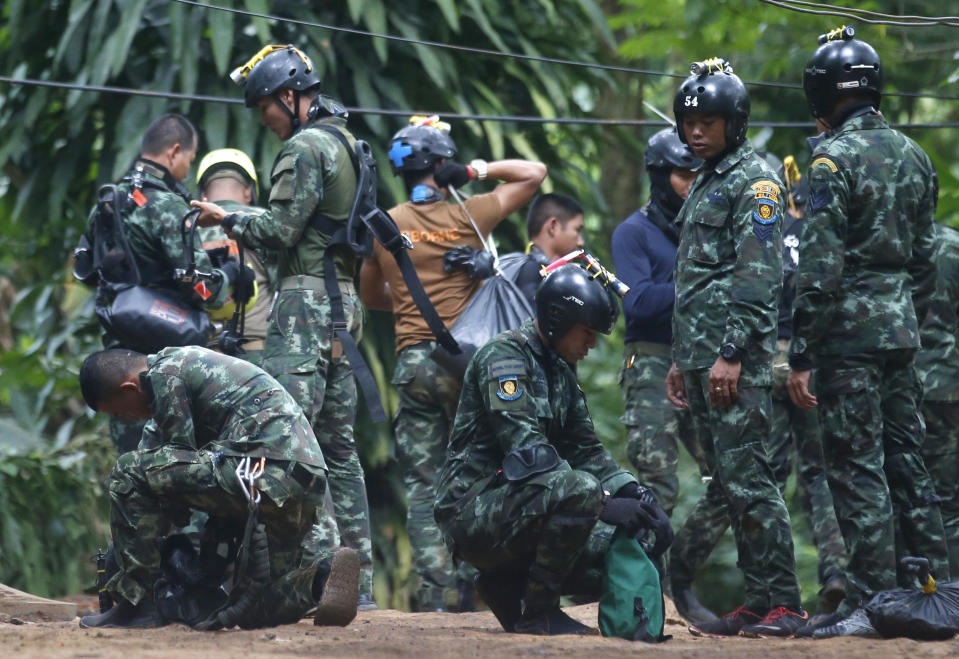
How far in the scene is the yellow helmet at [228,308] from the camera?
727 cm

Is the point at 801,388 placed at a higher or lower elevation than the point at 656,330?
lower

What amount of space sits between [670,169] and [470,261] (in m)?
1.08

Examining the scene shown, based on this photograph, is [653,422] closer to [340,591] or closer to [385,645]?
[340,591]

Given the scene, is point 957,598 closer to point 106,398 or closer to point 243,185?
point 106,398

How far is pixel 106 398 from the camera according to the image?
18.2 ft

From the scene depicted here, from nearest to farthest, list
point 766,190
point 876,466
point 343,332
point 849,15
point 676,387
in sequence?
point 849,15 < point 876,466 < point 766,190 < point 676,387 < point 343,332

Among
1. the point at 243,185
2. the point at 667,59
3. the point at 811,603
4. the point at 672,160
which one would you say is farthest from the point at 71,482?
the point at 667,59

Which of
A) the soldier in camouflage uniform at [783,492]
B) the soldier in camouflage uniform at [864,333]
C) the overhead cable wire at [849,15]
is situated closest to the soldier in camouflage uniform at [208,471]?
the soldier in camouflage uniform at [783,492]

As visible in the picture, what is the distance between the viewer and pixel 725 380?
5395 mm

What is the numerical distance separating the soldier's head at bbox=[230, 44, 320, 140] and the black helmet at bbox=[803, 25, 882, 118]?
234 cm

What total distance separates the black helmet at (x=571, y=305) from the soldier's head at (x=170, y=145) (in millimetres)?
2352

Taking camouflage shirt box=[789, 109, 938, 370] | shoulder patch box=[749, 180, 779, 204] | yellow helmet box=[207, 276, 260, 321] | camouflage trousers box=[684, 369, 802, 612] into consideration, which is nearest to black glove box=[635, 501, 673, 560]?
camouflage trousers box=[684, 369, 802, 612]

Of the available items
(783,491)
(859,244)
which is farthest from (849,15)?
(783,491)

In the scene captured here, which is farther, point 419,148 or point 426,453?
point 419,148
